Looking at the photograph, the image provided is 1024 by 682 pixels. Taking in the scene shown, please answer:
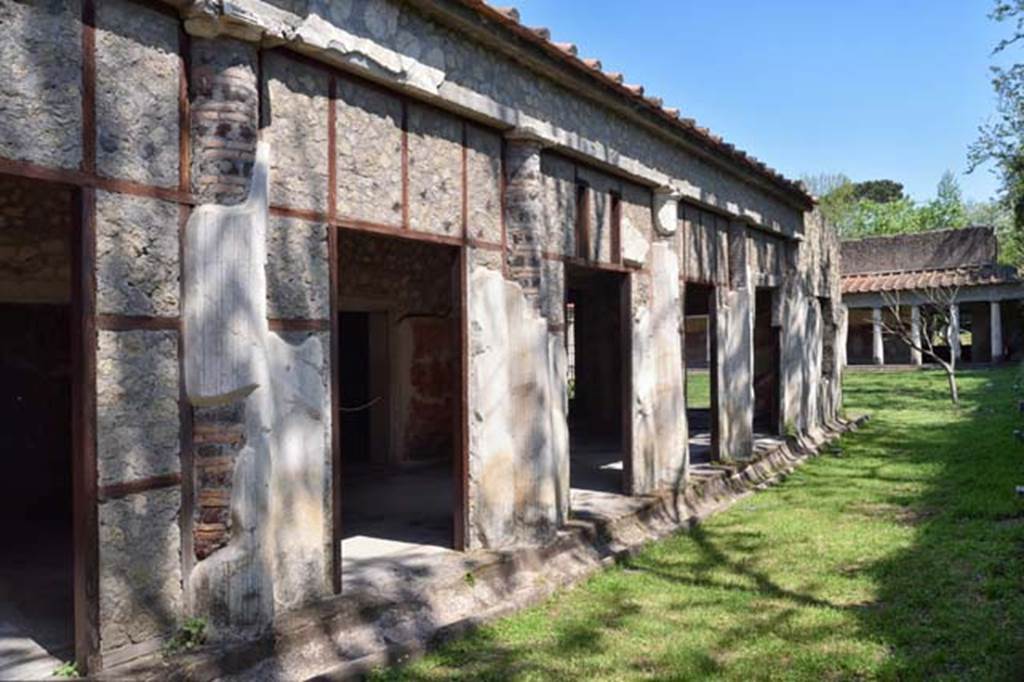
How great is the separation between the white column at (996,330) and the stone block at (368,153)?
2779 centimetres

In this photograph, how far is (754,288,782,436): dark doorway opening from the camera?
40.5 feet

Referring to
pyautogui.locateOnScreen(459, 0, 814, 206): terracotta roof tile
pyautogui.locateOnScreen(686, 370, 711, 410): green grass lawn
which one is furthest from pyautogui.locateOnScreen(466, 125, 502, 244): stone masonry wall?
pyautogui.locateOnScreen(686, 370, 711, 410): green grass lawn

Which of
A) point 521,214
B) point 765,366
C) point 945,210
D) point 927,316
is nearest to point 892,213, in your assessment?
point 945,210

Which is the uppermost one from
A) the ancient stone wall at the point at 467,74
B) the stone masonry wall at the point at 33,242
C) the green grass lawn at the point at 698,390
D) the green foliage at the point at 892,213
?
the green foliage at the point at 892,213

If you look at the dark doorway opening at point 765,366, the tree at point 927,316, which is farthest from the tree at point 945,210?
the dark doorway opening at point 765,366

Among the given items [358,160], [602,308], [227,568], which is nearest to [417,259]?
[602,308]

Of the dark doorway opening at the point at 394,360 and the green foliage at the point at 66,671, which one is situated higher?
the dark doorway opening at the point at 394,360

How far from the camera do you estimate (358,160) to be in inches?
186

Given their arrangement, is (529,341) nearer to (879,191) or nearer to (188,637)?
(188,637)

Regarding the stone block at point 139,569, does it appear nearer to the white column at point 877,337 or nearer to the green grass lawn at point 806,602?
the green grass lawn at point 806,602

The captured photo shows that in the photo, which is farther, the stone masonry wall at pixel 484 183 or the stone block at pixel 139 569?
the stone masonry wall at pixel 484 183

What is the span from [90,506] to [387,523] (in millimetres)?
3342

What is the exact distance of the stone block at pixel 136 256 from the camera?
11.3ft

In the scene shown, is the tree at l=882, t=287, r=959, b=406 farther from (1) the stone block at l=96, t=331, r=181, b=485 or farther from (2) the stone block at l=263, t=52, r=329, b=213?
(1) the stone block at l=96, t=331, r=181, b=485
